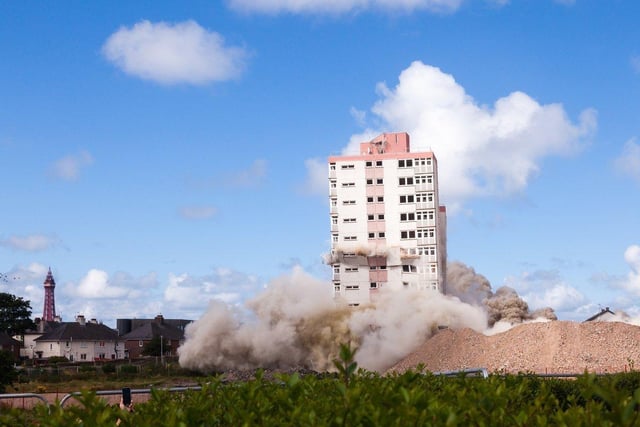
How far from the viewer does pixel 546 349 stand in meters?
46.2

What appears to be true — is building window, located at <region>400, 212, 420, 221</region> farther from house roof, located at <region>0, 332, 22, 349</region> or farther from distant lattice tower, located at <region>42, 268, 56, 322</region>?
distant lattice tower, located at <region>42, 268, 56, 322</region>

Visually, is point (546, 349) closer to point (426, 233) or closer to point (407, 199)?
point (426, 233)

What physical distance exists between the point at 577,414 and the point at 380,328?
54626 mm

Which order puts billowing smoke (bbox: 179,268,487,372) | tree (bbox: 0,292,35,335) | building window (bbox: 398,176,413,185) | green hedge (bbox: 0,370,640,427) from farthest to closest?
tree (bbox: 0,292,35,335) < building window (bbox: 398,176,413,185) < billowing smoke (bbox: 179,268,487,372) < green hedge (bbox: 0,370,640,427)

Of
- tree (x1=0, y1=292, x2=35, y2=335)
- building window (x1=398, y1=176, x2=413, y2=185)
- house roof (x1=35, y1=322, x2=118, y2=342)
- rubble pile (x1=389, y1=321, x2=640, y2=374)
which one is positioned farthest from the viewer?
house roof (x1=35, y1=322, x2=118, y2=342)

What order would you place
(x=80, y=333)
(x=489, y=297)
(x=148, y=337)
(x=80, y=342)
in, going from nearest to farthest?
1. (x=489, y=297)
2. (x=80, y=342)
3. (x=80, y=333)
4. (x=148, y=337)

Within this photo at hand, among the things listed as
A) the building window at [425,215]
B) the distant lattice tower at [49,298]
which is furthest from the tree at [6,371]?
the distant lattice tower at [49,298]

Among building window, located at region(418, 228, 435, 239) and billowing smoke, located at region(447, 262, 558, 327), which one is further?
billowing smoke, located at region(447, 262, 558, 327)

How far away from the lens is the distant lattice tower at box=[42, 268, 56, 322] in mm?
142750

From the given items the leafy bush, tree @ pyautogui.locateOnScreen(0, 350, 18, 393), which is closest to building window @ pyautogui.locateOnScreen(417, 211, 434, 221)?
the leafy bush

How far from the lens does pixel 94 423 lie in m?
4.88

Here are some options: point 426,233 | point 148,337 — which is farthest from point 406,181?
point 148,337

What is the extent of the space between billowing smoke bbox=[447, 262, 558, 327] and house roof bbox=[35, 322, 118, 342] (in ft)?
195

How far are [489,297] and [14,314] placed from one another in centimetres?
5853
